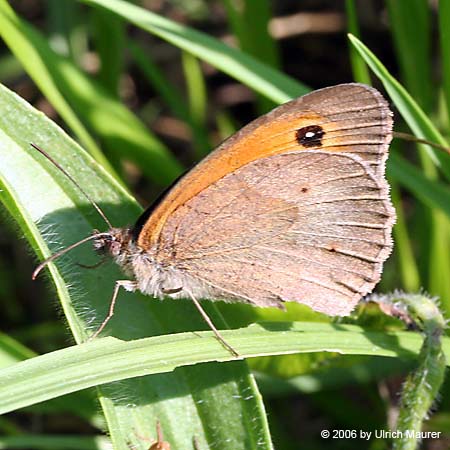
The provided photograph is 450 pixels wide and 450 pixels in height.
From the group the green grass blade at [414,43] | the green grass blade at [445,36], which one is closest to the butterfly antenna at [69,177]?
the green grass blade at [445,36]

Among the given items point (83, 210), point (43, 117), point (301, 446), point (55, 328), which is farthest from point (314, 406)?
point (43, 117)

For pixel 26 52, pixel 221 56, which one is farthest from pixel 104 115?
pixel 221 56

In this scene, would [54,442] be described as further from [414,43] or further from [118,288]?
[414,43]

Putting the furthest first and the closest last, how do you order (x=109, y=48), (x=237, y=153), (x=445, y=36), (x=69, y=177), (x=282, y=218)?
(x=109, y=48)
(x=445, y=36)
(x=282, y=218)
(x=237, y=153)
(x=69, y=177)

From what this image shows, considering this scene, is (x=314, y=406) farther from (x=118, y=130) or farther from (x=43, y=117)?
(x=43, y=117)

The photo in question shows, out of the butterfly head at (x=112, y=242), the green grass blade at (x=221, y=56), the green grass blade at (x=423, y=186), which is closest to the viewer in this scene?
the butterfly head at (x=112, y=242)

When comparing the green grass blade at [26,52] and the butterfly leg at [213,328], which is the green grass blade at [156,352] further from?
the green grass blade at [26,52]

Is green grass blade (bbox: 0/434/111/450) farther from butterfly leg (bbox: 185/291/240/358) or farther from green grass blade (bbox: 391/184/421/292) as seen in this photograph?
green grass blade (bbox: 391/184/421/292)
